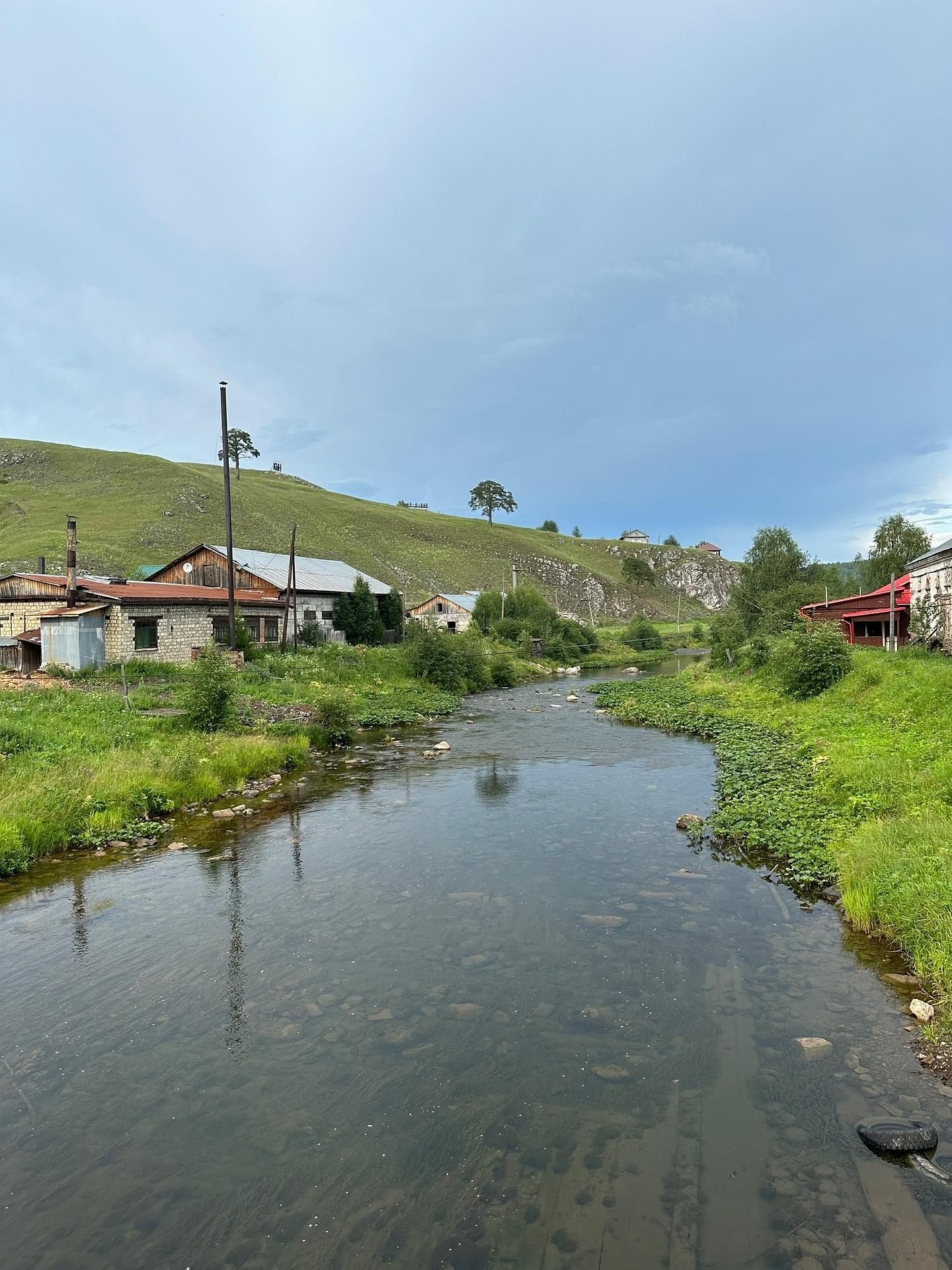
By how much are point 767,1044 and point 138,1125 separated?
6.57 m

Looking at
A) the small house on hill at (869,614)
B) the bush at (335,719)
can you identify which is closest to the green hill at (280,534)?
the bush at (335,719)

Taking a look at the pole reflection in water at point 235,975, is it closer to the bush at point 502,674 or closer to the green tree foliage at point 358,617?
the bush at point 502,674

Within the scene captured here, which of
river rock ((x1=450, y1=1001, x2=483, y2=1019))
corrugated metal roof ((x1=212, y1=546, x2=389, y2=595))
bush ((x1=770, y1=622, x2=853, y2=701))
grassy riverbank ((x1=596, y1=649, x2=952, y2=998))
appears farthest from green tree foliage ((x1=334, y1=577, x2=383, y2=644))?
river rock ((x1=450, y1=1001, x2=483, y2=1019))

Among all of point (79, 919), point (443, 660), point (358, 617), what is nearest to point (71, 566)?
point (443, 660)

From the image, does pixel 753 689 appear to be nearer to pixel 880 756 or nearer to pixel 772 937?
pixel 880 756

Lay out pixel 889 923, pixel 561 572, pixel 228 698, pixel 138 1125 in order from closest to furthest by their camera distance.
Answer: pixel 138 1125 → pixel 889 923 → pixel 228 698 → pixel 561 572

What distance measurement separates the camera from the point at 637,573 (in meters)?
131

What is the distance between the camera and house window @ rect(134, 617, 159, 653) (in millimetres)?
34531

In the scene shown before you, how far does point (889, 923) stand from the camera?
31.5 ft

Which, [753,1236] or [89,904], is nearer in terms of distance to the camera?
[753,1236]

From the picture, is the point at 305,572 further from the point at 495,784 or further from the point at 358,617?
the point at 495,784

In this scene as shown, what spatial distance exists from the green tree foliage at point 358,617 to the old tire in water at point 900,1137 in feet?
155

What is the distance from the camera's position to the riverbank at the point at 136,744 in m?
14.3

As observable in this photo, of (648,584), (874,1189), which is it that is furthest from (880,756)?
(648,584)
